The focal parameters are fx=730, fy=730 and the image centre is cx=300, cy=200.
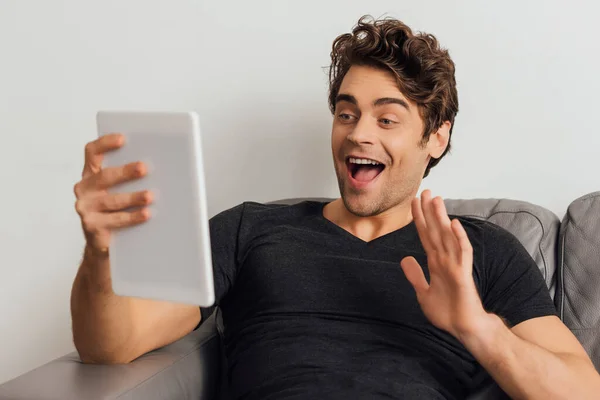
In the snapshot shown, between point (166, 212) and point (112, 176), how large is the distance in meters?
0.11

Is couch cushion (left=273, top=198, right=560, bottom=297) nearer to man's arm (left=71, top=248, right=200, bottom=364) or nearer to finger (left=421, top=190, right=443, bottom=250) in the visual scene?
finger (left=421, top=190, right=443, bottom=250)

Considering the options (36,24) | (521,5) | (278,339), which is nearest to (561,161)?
(521,5)

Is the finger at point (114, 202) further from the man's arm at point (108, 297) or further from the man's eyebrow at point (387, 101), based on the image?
the man's eyebrow at point (387, 101)

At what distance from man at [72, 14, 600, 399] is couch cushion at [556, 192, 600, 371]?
131mm

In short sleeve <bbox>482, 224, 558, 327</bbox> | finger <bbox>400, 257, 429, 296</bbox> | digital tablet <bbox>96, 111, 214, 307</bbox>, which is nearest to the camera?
digital tablet <bbox>96, 111, 214, 307</bbox>

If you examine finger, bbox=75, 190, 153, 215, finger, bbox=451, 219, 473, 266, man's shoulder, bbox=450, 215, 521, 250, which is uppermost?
finger, bbox=75, 190, 153, 215

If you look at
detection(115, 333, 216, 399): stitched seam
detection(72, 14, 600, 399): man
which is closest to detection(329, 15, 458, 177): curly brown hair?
detection(72, 14, 600, 399): man

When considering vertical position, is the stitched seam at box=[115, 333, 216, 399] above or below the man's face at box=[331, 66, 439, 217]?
below

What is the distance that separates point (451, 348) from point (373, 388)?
9.2 inches

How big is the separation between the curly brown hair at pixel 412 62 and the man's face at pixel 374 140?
0.02 metres

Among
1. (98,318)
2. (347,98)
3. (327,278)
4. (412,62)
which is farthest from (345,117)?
(98,318)

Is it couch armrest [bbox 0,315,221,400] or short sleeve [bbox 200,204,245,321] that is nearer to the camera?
couch armrest [bbox 0,315,221,400]

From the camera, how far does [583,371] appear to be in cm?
→ 136

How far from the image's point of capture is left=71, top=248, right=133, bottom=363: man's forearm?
134 cm
